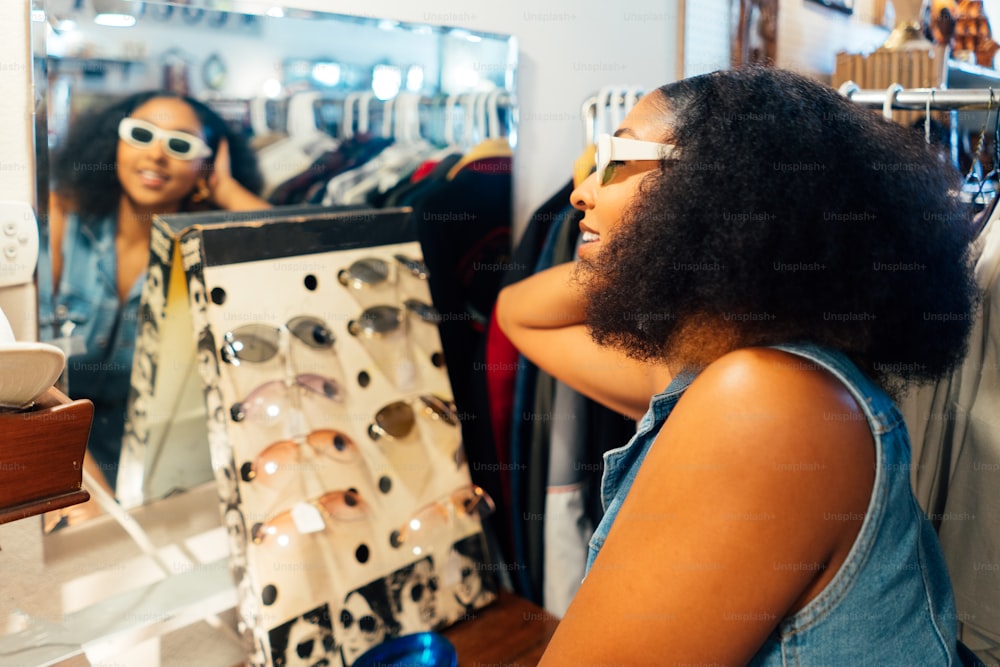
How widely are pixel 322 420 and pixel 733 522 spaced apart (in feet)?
2.06

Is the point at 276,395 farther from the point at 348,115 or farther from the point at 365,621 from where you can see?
the point at 348,115

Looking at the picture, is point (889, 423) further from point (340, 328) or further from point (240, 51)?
point (240, 51)

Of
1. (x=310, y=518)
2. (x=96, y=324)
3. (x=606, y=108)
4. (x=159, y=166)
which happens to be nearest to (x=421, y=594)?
(x=310, y=518)

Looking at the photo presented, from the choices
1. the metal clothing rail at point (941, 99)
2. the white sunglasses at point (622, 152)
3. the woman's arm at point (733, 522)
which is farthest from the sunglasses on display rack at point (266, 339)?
the metal clothing rail at point (941, 99)

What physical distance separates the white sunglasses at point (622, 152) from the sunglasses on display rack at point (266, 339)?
1.47ft

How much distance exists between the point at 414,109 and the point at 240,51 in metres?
0.32

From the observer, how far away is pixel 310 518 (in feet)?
3.41

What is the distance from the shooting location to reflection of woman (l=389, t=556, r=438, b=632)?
1127 mm

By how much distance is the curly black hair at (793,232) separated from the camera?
2.43ft

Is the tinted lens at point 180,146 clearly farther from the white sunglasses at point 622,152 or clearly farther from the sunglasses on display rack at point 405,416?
the white sunglasses at point 622,152

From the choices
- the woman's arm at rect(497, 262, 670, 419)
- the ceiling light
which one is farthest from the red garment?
the ceiling light

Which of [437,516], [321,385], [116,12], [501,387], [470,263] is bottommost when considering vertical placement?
[437,516]

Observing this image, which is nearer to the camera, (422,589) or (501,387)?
(422,589)

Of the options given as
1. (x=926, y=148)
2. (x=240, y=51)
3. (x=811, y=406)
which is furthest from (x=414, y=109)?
(x=811, y=406)
